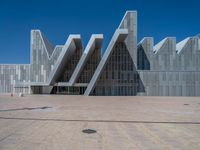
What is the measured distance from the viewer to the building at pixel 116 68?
34550 millimetres

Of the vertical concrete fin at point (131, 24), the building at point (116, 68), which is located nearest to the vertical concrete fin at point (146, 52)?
the building at point (116, 68)

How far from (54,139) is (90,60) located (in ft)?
118

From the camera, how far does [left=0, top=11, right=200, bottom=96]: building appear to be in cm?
3455

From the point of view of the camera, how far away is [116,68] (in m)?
38.3

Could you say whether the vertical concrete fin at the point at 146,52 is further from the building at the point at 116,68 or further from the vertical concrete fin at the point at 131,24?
the vertical concrete fin at the point at 131,24

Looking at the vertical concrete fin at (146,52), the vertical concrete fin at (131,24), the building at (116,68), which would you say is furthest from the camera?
the vertical concrete fin at (146,52)

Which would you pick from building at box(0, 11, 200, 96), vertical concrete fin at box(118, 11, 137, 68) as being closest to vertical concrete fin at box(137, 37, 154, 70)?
building at box(0, 11, 200, 96)

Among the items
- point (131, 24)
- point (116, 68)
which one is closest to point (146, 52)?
point (131, 24)

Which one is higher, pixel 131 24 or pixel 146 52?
pixel 131 24

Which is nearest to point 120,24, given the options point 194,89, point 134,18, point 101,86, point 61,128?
point 134,18

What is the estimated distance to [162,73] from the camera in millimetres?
35469

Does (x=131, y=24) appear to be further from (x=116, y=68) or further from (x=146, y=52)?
(x=116, y=68)

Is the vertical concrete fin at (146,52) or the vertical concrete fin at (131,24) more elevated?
the vertical concrete fin at (131,24)

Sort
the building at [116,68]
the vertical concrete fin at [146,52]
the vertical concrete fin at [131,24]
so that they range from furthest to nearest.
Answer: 1. the vertical concrete fin at [146,52]
2. the vertical concrete fin at [131,24]
3. the building at [116,68]
